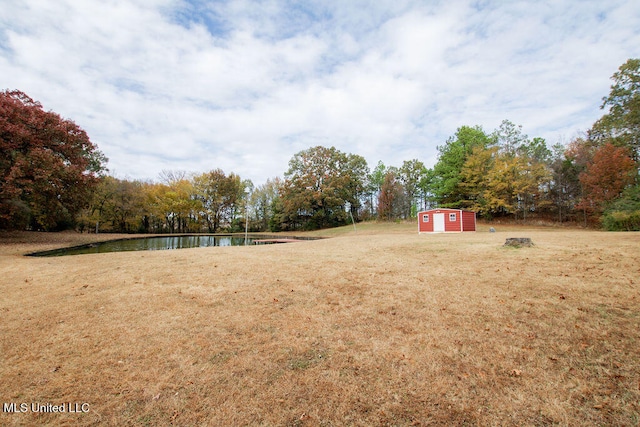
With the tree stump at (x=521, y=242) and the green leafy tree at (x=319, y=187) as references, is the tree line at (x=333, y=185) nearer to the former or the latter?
the green leafy tree at (x=319, y=187)

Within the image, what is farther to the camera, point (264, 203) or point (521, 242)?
point (264, 203)

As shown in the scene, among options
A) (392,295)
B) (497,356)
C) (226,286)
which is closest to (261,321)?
(226,286)

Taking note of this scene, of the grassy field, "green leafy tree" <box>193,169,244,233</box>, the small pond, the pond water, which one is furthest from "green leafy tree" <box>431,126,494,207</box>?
"green leafy tree" <box>193,169,244,233</box>

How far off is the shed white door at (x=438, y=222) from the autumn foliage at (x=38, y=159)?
25.0 meters

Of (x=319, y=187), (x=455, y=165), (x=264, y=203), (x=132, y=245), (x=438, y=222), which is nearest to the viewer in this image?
(x=132, y=245)

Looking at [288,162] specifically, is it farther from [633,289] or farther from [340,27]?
[633,289]

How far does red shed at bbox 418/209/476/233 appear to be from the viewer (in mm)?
22016

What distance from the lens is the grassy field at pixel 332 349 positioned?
215cm

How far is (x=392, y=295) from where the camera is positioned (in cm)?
480

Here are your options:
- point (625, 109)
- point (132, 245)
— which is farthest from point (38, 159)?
point (625, 109)

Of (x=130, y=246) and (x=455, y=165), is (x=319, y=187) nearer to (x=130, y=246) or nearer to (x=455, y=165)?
(x=455, y=165)

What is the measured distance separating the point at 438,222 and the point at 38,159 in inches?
1046

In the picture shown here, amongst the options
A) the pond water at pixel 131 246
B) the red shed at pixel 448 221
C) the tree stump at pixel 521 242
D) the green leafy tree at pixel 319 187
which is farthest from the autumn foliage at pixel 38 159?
the red shed at pixel 448 221

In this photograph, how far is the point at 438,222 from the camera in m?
22.9
